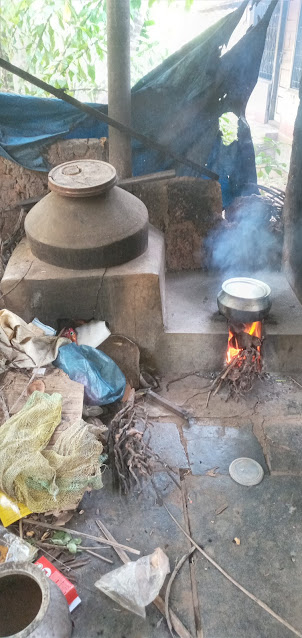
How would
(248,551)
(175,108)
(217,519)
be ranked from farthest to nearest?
(175,108), (217,519), (248,551)

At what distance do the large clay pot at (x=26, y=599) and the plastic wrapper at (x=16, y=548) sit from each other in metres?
0.38

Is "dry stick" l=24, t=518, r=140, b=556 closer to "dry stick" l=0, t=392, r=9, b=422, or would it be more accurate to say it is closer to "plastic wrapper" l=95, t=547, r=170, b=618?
"plastic wrapper" l=95, t=547, r=170, b=618

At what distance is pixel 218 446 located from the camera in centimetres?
464

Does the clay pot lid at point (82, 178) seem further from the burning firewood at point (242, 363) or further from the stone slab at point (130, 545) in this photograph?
the stone slab at point (130, 545)

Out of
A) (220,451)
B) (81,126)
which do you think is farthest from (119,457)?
(81,126)

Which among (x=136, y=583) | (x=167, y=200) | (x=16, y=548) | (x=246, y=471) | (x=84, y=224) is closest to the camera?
(x=136, y=583)

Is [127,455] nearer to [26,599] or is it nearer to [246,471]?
[246,471]

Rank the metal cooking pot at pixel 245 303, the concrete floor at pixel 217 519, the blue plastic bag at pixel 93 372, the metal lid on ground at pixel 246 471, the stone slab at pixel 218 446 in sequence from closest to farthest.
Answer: the concrete floor at pixel 217 519 < the metal lid on ground at pixel 246 471 < the stone slab at pixel 218 446 < the blue plastic bag at pixel 93 372 < the metal cooking pot at pixel 245 303

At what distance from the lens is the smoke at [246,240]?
6680 mm

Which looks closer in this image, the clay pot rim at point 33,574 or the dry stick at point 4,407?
the clay pot rim at point 33,574

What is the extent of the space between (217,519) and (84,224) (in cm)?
321

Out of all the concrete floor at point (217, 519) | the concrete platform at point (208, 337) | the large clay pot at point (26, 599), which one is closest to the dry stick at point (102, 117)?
the concrete platform at point (208, 337)

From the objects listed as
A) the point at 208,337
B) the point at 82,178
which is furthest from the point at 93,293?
the point at 208,337

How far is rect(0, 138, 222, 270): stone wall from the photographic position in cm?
595
